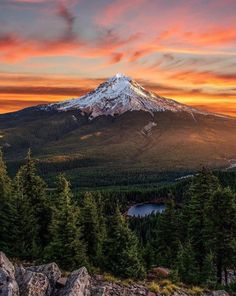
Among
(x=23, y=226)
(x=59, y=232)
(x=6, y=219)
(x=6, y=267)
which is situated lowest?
(x=6, y=267)

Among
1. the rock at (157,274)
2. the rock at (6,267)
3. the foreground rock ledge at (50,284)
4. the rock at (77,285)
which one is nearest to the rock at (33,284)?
the foreground rock ledge at (50,284)

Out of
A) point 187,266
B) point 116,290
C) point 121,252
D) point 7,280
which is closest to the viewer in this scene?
point 7,280

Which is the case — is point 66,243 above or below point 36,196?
below

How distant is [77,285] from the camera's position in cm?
2562

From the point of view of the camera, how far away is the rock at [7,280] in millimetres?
23141

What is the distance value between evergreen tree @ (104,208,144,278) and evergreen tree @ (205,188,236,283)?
1016 cm

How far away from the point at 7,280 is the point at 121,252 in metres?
16.4

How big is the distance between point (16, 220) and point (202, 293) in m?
23.2

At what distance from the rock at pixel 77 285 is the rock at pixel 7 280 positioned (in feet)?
10.2

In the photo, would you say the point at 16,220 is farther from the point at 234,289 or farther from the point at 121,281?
the point at 234,289

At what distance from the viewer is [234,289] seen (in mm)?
35312

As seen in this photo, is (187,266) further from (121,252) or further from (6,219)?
(6,219)

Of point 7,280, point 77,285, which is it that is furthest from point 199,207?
point 7,280

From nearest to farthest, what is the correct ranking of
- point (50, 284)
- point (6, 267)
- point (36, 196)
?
point (6, 267) → point (50, 284) → point (36, 196)
